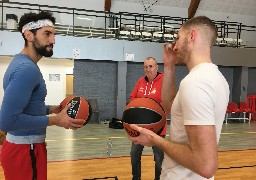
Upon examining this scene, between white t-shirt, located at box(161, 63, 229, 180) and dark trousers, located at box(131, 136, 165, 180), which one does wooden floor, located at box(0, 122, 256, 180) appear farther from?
white t-shirt, located at box(161, 63, 229, 180)

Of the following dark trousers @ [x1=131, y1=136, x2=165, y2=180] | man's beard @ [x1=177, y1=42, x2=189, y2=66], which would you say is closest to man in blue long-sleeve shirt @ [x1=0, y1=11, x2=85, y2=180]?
man's beard @ [x1=177, y1=42, x2=189, y2=66]

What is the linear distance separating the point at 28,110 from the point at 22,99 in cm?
20

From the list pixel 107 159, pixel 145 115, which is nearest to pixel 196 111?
pixel 145 115

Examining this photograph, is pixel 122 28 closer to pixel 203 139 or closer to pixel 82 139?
pixel 82 139

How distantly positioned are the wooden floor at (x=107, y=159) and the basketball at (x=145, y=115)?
2460 millimetres

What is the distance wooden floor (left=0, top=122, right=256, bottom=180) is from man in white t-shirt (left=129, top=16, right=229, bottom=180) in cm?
309

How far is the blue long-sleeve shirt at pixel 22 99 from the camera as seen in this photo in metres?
1.75

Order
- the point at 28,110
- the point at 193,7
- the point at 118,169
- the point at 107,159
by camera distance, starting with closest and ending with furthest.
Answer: the point at 28,110
the point at 118,169
the point at 107,159
the point at 193,7

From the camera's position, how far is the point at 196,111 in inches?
48.4

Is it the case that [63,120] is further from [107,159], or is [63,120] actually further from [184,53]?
[107,159]

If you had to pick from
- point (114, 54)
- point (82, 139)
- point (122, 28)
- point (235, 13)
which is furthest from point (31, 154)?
point (235, 13)

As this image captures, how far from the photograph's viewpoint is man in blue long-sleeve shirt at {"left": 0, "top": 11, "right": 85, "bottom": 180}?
177 centimetres

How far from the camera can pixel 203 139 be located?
122 cm

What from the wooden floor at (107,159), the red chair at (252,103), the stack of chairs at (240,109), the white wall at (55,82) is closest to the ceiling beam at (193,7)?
the red chair at (252,103)
